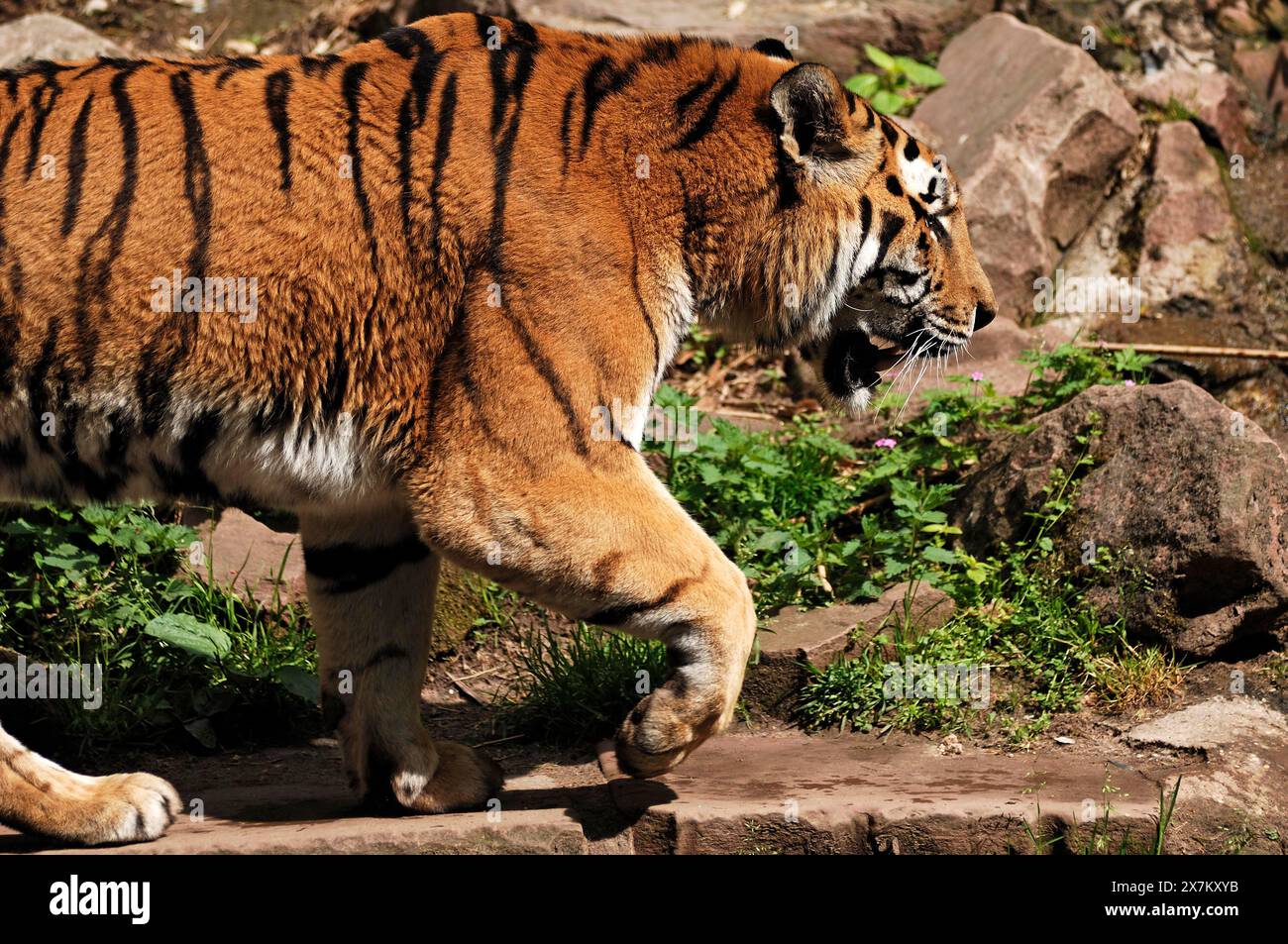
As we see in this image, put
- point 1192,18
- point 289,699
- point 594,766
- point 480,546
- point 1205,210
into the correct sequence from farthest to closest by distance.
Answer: point 1192,18 → point 1205,210 → point 289,699 → point 594,766 → point 480,546

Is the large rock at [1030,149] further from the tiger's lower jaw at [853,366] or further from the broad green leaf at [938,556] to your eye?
the tiger's lower jaw at [853,366]

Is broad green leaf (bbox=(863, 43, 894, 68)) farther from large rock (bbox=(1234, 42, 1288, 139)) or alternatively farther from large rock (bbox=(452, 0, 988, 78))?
large rock (bbox=(1234, 42, 1288, 139))

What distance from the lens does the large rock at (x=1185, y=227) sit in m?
6.46

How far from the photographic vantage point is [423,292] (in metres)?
3.47

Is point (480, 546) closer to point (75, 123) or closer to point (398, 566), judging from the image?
point (398, 566)

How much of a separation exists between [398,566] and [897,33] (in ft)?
16.0

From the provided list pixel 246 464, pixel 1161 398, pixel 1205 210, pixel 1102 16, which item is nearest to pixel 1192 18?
pixel 1102 16

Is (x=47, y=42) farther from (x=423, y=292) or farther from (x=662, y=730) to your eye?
(x=662, y=730)

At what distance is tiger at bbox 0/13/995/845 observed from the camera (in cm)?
334

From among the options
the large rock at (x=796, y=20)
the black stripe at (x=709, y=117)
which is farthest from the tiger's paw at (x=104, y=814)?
the large rock at (x=796, y=20)

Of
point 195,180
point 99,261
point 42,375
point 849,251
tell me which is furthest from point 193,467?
point 849,251

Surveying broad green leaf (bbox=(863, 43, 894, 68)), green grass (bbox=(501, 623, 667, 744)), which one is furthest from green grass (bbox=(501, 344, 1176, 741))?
broad green leaf (bbox=(863, 43, 894, 68))

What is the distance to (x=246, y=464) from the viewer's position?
138 inches

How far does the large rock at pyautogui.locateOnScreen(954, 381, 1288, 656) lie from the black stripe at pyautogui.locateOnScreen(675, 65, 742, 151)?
1.85 meters
